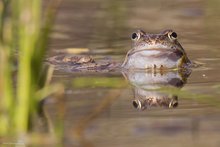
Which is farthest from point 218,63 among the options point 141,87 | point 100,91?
point 100,91

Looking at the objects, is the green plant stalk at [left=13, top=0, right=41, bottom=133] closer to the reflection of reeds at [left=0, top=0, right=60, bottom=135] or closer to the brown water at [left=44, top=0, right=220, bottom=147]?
the reflection of reeds at [left=0, top=0, right=60, bottom=135]

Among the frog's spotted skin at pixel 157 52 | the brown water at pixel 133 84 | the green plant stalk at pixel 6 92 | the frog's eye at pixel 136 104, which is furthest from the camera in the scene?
the frog's spotted skin at pixel 157 52

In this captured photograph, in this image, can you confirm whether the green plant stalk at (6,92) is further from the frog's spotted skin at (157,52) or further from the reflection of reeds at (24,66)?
the frog's spotted skin at (157,52)

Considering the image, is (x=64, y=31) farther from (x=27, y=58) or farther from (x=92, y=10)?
(x=27, y=58)

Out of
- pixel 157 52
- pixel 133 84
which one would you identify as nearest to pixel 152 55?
pixel 157 52

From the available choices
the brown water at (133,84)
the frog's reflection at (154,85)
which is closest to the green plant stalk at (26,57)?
the brown water at (133,84)

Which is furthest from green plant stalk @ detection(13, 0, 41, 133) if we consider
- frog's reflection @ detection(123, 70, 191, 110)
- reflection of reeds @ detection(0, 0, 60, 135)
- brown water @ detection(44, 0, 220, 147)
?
frog's reflection @ detection(123, 70, 191, 110)

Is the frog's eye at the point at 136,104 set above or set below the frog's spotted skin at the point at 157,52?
above

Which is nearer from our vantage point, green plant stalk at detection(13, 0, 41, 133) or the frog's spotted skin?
green plant stalk at detection(13, 0, 41, 133)
